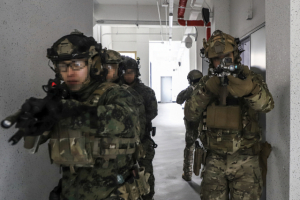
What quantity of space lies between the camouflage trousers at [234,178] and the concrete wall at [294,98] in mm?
221

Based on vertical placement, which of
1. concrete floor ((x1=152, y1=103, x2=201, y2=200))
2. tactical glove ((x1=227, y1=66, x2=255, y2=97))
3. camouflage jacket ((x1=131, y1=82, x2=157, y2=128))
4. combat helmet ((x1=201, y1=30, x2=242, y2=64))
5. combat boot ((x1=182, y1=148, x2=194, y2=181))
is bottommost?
concrete floor ((x1=152, y1=103, x2=201, y2=200))

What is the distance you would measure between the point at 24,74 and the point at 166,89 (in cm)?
2176

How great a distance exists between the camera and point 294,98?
1643 millimetres

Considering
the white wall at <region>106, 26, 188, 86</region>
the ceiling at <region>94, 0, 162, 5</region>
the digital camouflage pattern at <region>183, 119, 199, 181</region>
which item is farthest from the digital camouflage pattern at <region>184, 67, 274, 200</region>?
the white wall at <region>106, 26, 188, 86</region>

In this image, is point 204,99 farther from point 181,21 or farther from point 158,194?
point 181,21

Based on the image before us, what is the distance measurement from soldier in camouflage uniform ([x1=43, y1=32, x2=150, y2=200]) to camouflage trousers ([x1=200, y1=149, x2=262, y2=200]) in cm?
64

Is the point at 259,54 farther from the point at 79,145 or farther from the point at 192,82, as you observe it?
the point at 79,145

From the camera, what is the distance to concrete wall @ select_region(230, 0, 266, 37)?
10.2ft

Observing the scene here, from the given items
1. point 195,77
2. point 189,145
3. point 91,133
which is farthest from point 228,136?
point 195,77

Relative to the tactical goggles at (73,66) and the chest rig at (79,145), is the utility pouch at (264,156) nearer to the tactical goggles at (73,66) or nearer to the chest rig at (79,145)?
the chest rig at (79,145)

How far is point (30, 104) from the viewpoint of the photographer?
2.94 ft

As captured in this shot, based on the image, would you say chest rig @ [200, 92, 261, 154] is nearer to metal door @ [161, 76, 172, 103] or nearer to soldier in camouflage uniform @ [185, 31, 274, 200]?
soldier in camouflage uniform @ [185, 31, 274, 200]

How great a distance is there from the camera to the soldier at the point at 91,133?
1119 mm

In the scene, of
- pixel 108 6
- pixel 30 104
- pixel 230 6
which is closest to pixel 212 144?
pixel 30 104
